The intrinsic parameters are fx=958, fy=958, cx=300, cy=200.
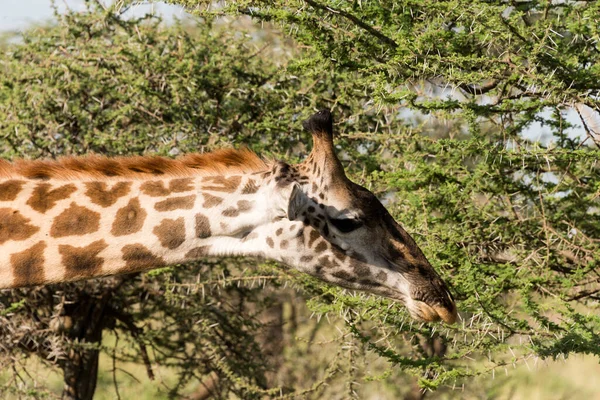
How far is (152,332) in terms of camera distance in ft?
31.7

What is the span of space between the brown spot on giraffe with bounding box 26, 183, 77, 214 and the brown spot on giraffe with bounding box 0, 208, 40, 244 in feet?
0.32

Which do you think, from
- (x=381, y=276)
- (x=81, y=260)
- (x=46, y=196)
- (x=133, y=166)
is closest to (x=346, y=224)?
(x=381, y=276)

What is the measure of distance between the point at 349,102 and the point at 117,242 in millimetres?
4228

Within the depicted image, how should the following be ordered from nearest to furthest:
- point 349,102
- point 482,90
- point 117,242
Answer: point 117,242, point 482,90, point 349,102

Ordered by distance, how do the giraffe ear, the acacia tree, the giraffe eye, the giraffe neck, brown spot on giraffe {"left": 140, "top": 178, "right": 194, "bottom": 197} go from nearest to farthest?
the giraffe ear < the giraffe neck < the giraffe eye < brown spot on giraffe {"left": 140, "top": 178, "right": 194, "bottom": 197} < the acacia tree

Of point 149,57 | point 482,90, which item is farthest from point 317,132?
point 149,57

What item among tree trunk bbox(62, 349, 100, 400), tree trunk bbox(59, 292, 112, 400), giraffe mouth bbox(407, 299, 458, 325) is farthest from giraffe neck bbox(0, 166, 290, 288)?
tree trunk bbox(62, 349, 100, 400)

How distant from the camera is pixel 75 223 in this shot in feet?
17.1

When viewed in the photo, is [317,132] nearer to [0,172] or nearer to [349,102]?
[0,172]

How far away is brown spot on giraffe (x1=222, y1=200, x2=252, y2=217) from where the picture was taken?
5.24 metres

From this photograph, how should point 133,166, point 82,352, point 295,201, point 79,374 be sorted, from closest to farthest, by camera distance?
point 295,201 → point 133,166 → point 82,352 → point 79,374

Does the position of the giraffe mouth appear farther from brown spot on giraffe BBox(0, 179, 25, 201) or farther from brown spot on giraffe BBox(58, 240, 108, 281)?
brown spot on giraffe BBox(0, 179, 25, 201)

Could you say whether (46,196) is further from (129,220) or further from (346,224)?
(346,224)

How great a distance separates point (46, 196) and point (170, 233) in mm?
741
